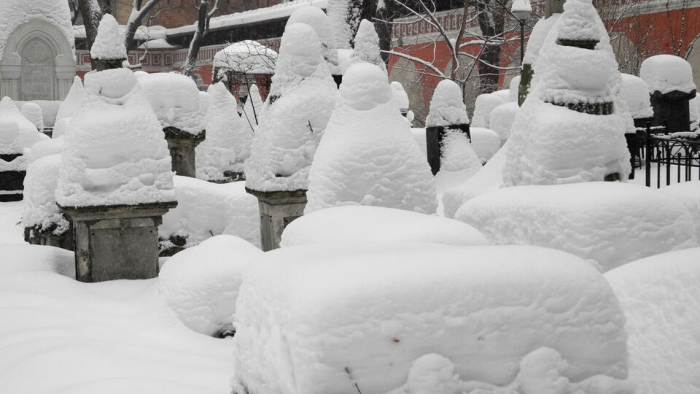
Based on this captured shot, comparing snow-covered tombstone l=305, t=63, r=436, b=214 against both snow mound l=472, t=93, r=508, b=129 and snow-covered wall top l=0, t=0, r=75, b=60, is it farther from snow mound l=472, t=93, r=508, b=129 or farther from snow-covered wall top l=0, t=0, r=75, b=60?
snow-covered wall top l=0, t=0, r=75, b=60

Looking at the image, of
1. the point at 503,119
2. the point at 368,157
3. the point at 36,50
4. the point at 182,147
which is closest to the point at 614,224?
the point at 368,157

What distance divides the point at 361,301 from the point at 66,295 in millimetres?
5884

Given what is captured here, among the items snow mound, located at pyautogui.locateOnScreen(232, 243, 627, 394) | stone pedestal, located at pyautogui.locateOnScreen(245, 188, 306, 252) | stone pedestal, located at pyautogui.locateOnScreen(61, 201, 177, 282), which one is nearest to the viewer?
snow mound, located at pyautogui.locateOnScreen(232, 243, 627, 394)

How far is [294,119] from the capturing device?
8.79 meters

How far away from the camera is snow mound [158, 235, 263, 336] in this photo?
697 cm

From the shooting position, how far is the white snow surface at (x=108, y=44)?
882 centimetres

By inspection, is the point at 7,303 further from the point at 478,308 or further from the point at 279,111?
the point at 478,308

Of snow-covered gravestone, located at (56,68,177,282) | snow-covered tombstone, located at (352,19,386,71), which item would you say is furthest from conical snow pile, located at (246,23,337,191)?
snow-covered tombstone, located at (352,19,386,71)

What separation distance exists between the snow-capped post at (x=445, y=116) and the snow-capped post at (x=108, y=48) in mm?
6117

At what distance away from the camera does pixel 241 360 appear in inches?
143

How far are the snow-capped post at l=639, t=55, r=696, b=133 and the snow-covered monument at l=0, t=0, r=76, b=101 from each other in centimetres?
1975

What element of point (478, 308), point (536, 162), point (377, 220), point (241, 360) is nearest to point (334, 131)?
point (536, 162)

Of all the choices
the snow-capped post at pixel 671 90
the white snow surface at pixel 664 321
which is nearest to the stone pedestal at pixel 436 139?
the snow-capped post at pixel 671 90

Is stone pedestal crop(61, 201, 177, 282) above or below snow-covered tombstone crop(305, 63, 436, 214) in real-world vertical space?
below
